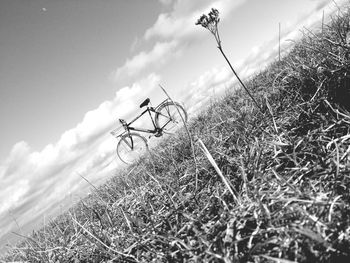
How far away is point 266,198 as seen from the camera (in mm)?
1524

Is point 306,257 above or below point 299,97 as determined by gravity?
below

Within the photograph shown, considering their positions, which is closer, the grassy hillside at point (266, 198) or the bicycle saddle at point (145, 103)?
the grassy hillside at point (266, 198)

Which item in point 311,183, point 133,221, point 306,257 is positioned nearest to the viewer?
point 306,257

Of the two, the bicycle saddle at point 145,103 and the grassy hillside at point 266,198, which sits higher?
the bicycle saddle at point 145,103

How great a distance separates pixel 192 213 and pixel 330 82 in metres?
1.64

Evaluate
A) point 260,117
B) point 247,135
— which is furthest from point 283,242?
point 260,117

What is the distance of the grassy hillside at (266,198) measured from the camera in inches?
50.1

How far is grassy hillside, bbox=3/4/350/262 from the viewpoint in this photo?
1.27 m

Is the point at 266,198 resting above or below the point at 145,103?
below

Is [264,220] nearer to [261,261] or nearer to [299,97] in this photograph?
[261,261]

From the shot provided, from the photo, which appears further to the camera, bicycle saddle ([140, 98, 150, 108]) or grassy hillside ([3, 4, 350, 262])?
bicycle saddle ([140, 98, 150, 108])

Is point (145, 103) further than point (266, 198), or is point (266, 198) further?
point (145, 103)

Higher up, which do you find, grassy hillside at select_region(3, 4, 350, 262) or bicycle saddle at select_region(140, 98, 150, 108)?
bicycle saddle at select_region(140, 98, 150, 108)

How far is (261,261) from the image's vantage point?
123 centimetres
